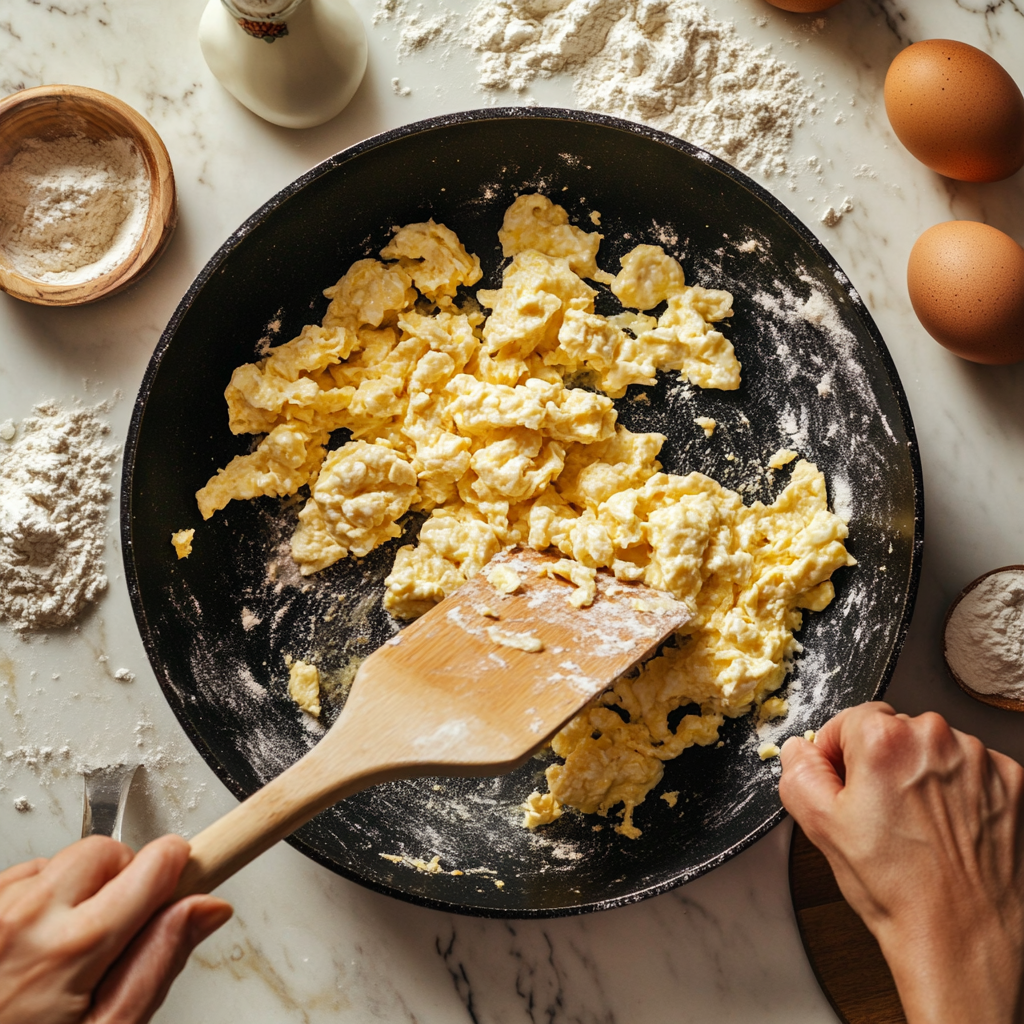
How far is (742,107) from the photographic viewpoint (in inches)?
84.4

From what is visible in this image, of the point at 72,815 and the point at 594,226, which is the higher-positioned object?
the point at 594,226

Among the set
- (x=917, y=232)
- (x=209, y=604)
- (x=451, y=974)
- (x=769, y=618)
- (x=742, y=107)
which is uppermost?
(x=742, y=107)

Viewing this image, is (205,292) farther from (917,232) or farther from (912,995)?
(912,995)

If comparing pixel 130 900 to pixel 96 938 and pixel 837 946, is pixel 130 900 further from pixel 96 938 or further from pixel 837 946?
pixel 837 946

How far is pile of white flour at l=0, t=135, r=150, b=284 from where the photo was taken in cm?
214

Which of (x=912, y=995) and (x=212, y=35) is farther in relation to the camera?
(x=212, y=35)

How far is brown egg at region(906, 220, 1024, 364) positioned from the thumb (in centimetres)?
104

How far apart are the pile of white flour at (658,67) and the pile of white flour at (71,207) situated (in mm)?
960

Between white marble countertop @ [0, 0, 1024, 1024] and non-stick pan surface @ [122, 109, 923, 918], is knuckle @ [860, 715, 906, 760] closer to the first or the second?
non-stick pan surface @ [122, 109, 923, 918]

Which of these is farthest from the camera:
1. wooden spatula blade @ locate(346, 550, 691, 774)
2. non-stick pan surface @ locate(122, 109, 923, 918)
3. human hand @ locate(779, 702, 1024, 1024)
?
non-stick pan surface @ locate(122, 109, 923, 918)

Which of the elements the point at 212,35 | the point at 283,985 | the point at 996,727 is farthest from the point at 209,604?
the point at 996,727

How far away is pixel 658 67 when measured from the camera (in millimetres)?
2104

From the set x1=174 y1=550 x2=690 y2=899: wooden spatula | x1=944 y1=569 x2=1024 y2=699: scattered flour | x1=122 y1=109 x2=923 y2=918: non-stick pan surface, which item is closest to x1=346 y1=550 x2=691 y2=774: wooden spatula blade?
x1=174 y1=550 x2=690 y2=899: wooden spatula

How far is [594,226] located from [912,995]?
188 cm
